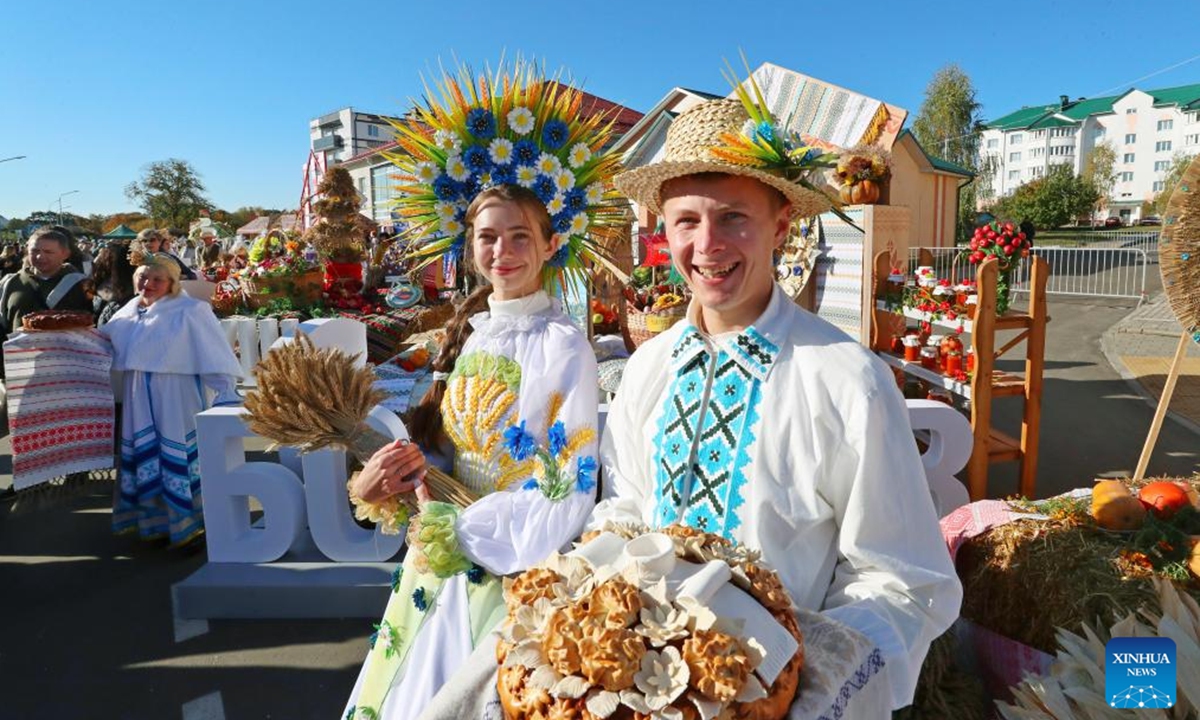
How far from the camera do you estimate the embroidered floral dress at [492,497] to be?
1853 millimetres

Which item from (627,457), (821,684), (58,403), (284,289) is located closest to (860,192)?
(627,457)

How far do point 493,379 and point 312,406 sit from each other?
1.79 ft

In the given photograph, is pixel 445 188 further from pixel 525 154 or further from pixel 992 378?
pixel 992 378

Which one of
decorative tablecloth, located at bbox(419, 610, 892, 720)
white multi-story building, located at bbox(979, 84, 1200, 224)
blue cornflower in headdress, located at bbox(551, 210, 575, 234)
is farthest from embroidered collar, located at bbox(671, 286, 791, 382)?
white multi-story building, located at bbox(979, 84, 1200, 224)

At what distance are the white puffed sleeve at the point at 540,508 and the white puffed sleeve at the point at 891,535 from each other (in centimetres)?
78

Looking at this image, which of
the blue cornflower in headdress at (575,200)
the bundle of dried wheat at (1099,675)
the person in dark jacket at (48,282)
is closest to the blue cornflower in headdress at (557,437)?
the blue cornflower in headdress at (575,200)

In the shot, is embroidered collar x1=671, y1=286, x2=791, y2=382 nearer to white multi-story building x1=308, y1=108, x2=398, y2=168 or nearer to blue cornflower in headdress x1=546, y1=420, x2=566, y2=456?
blue cornflower in headdress x1=546, y1=420, x2=566, y2=456

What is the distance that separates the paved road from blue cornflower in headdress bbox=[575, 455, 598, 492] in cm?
200

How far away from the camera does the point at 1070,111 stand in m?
69.2

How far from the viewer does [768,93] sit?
22.0ft

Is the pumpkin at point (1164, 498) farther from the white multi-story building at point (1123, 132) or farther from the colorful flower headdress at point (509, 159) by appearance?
the white multi-story building at point (1123, 132)

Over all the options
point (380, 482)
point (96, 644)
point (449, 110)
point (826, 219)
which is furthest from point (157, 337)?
point (826, 219)

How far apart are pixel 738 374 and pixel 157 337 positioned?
14.6 feet

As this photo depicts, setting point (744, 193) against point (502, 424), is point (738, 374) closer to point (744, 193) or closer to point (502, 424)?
point (744, 193)
